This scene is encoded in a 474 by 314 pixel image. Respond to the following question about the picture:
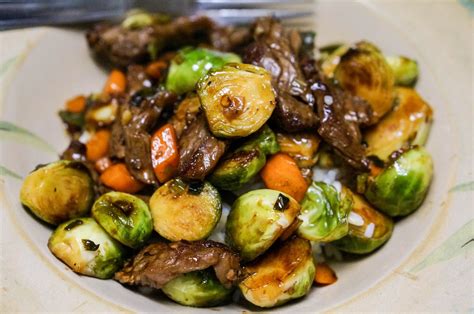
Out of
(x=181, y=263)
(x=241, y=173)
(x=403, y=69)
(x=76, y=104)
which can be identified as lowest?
(x=76, y=104)

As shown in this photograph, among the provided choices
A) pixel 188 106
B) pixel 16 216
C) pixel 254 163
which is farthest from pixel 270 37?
pixel 16 216

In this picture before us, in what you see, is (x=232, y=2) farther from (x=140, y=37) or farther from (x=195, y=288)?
(x=195, y=288)

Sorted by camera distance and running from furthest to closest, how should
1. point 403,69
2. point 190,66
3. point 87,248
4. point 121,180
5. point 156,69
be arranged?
point 156,69 → point 403,69 → point 190,66 → point 121,180 → point 87,248

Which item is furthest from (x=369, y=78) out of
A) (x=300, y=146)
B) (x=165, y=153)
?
(x=165, y=153)

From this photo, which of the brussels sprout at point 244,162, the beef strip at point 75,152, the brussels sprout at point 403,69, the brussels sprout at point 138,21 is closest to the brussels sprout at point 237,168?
the brussels sprout at point 244,162

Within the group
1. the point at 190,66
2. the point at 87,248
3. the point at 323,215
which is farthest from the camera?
the point at 190,66

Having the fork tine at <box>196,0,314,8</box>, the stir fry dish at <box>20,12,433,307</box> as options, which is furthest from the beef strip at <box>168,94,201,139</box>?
the fork tine at <box>196,0,314,8</box>

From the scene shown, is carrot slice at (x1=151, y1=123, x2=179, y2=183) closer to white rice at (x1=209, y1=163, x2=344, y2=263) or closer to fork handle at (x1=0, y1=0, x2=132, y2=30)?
white rice at (x1=209, y1=163, x2=344, y2=263)
